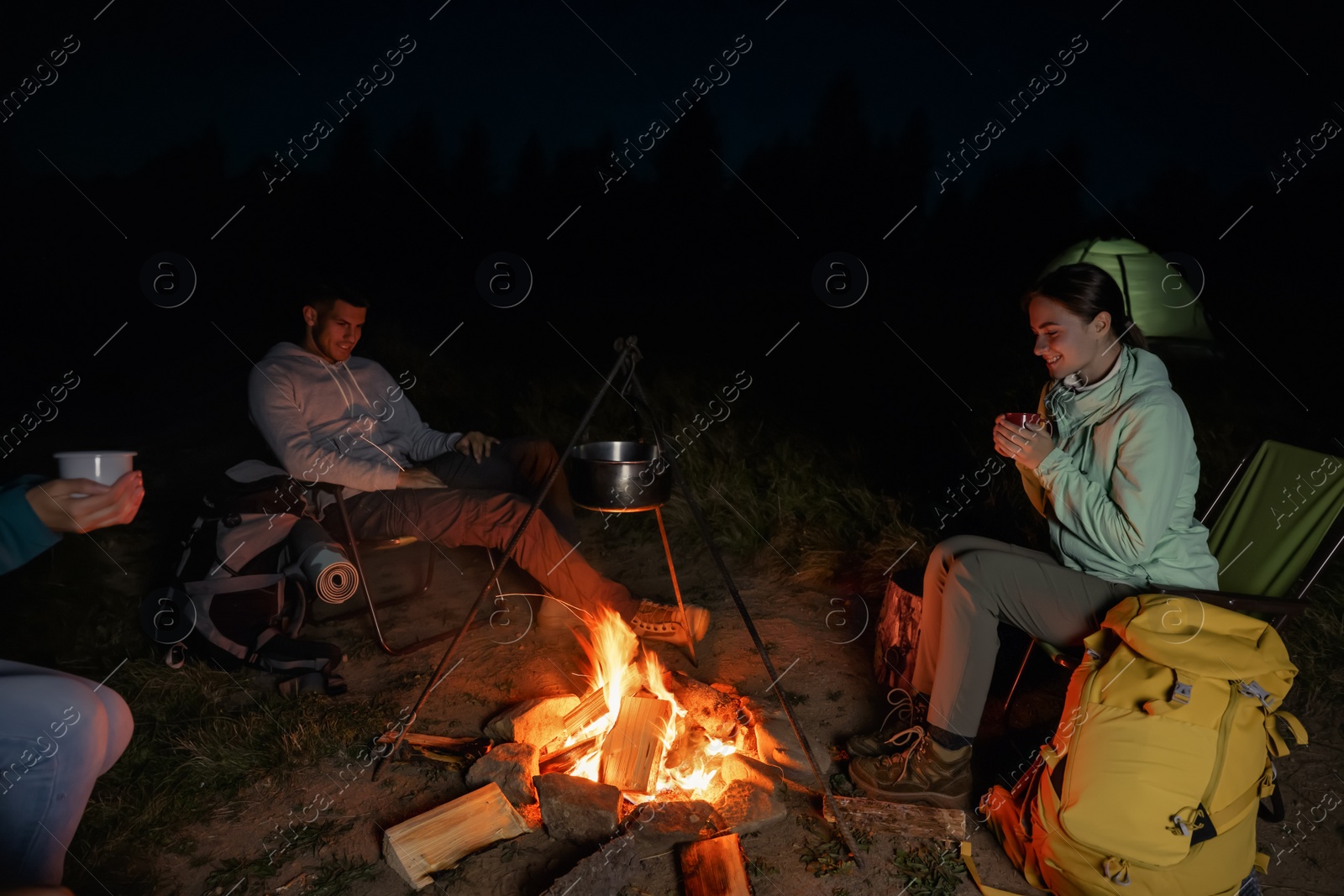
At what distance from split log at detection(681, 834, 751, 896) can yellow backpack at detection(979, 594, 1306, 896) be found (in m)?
0.96

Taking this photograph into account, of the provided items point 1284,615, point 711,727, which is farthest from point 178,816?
point 1284,615

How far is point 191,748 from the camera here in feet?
9.99

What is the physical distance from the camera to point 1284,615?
2658 mm

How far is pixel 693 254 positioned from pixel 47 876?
1204cm

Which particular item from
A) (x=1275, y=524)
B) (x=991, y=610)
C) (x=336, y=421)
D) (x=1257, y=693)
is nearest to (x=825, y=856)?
(x=991, y=610)

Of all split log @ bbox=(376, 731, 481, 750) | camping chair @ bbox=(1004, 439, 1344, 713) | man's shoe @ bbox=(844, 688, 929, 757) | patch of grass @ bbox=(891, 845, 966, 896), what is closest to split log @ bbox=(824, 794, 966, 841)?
patch of grass @ bbox=(891, 845, 966, 896)

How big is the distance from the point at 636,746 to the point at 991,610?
1.38 m

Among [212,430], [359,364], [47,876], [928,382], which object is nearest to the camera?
[47,876]

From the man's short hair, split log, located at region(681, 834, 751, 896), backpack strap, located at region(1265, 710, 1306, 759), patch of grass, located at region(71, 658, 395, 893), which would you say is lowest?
backpack strap, located at region(1265, 710, 1306, 759)

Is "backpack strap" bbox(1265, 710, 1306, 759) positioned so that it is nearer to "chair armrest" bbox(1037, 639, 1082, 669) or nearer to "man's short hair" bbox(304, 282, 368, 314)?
"chair armrest" bbox(1037, 639, 1082, 669)

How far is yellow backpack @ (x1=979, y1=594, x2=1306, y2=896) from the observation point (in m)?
2.10

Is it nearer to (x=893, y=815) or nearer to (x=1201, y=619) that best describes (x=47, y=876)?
(x=893, y=815)

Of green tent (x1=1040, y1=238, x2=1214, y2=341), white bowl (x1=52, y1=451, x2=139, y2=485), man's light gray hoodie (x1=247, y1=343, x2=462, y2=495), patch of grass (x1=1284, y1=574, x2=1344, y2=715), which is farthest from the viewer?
man's light gray hoodie (x1=247, y1=343, x2=462, y2=495)

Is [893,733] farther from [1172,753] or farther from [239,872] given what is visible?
[239,872]
